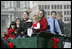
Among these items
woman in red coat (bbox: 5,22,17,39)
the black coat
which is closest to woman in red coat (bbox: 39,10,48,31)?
the black coat

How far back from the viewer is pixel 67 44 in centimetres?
645

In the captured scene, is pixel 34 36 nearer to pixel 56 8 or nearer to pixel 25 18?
pixel 25 18

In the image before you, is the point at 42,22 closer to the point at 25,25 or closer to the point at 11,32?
the point at 25,25

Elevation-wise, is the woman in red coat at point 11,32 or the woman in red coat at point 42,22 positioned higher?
the woman in red coat at point 42,22

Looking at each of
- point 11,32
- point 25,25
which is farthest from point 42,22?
point 11,32

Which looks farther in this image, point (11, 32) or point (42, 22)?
point (11, 32)

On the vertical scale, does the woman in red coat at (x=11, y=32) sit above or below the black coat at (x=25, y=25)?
below

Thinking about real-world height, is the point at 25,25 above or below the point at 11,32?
above

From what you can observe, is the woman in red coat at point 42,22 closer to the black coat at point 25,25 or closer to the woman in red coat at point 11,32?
the black coat at point 25,25

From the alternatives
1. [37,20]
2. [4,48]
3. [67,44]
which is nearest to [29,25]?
[37,20]

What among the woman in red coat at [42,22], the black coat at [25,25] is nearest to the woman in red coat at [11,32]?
the black coat at [25,25]

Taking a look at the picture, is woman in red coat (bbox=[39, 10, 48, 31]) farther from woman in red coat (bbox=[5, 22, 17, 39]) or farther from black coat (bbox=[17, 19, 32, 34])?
woman in red coat (bbox=[5, 22, 17, 39])

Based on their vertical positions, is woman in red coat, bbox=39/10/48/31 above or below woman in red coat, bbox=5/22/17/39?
above

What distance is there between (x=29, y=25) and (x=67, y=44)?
1.12m
